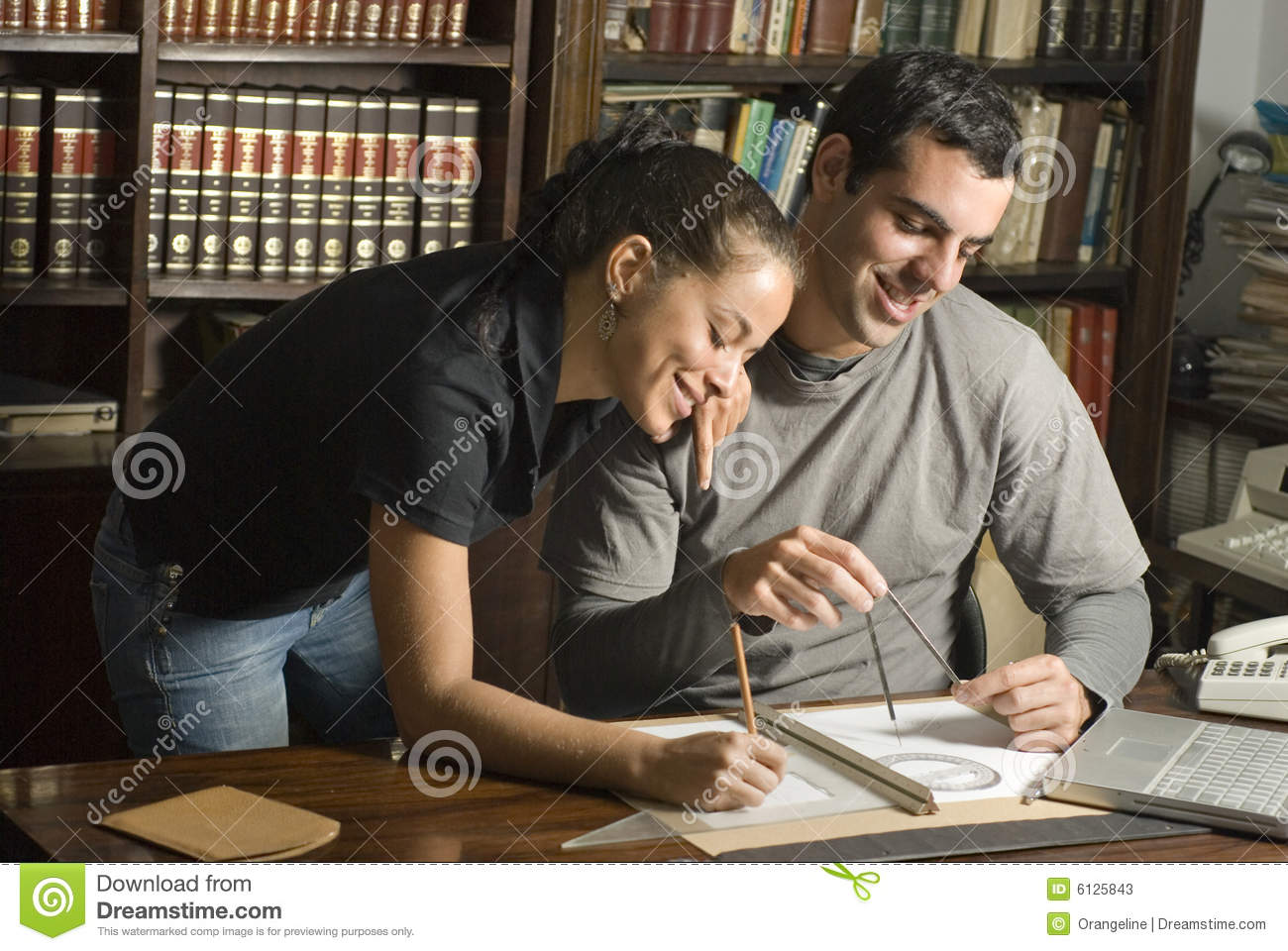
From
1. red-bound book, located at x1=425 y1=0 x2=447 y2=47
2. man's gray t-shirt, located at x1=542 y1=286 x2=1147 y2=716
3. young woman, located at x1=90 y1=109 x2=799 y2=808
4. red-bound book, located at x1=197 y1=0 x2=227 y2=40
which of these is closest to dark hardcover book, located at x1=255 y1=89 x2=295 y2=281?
red-bound book, located at x1=197 y1=0 x2=227 y2=40

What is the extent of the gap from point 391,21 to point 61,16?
1.44 feet

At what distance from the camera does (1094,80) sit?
257cm

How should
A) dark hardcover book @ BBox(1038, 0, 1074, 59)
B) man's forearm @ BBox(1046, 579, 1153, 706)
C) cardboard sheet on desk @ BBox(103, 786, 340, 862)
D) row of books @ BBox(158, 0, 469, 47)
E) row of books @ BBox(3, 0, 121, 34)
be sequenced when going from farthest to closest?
Answer: dark hardcover book @ BBox(1038, 0, 1074, 59) → row of books @ BBox(158, 0, 469, 47) → row of books @ BBox(3, 0, 121, 34) → man's forearm @ BBox(1046, 579, 1153, 706) → cardboard sheet on desk @ BBox(103, 786, 340, 862)

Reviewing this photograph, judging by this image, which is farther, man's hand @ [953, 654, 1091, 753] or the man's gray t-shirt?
the man's gray t-shirt

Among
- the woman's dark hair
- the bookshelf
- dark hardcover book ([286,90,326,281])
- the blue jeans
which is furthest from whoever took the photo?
the bookshelf

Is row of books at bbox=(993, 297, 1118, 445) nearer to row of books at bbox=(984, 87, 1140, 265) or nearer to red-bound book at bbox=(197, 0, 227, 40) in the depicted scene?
row of books at bbox=(984, 87, 1140, 265)

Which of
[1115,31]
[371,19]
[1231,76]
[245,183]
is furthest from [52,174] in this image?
[1231,76]

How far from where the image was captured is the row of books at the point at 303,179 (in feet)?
6.83

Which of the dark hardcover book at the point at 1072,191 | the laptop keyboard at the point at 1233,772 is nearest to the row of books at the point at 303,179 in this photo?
the dark hardcover book at the point at 1072,191

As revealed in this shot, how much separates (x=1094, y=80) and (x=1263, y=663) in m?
1.51

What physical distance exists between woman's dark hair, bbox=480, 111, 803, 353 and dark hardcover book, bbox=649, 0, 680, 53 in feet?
3.27

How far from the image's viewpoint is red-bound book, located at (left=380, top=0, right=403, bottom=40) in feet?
7.00

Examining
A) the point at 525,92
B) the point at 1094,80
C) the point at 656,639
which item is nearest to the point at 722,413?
the point at 656,639

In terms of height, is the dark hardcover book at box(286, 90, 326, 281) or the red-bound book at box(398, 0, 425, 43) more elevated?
the red-bound book at box(398, 0, 425, 43)
